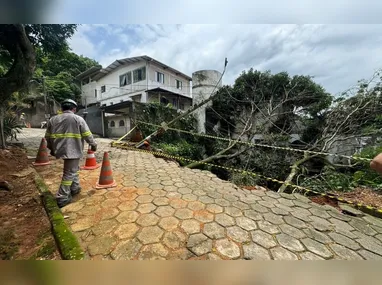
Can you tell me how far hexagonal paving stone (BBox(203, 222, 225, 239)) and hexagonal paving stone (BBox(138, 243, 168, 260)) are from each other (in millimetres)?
511

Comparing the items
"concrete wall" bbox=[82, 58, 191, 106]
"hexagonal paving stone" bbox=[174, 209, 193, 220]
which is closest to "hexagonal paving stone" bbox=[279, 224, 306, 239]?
"hexagonal paving stone" bbox=[174, 209, 193, 220]

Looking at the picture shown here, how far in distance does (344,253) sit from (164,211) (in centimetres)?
204

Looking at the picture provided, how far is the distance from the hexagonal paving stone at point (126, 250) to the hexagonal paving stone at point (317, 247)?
1747mm

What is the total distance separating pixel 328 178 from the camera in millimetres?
4973

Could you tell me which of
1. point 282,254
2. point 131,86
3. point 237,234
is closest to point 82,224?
point 237,234

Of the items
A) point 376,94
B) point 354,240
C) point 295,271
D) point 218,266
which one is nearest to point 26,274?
point 218,266

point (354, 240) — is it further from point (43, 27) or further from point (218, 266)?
point (43, 27)

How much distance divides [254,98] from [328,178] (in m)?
6.37

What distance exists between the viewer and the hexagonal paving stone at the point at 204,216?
228 cm

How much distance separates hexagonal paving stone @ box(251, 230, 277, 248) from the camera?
189 centimetres

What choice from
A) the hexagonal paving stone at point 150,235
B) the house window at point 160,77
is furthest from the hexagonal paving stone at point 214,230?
the house window at point 160,77

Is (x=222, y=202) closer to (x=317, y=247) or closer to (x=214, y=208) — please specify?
(x=214, y=208)

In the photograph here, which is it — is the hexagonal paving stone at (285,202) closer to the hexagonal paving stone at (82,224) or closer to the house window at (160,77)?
the hexagonal paving stone at (82,224)

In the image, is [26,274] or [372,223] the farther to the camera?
[372,223]
